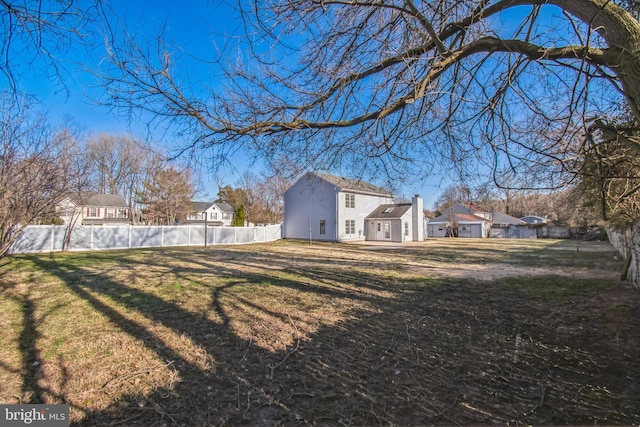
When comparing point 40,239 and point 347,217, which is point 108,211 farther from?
point 347,217

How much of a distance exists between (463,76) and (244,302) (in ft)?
17.0

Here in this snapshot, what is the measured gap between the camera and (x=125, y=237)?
1817 centimetres

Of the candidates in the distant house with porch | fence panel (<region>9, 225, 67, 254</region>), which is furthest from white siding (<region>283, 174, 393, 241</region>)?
the distant house with porch

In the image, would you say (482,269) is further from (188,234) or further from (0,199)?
(188,234)

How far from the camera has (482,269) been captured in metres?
10.7

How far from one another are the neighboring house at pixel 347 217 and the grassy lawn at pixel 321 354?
1748 cm

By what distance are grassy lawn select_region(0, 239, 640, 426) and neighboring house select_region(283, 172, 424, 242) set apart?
17.5 meters

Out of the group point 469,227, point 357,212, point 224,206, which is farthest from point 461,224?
point 224,206

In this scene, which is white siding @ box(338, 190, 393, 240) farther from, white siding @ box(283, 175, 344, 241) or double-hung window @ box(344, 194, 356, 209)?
white siding @ box(283, 175, 344, 241)

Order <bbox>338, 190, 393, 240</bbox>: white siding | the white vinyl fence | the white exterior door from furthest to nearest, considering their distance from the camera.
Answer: the white exterior door
<bbox>338, 190, 393, 240</bbox>: white siding
the white vinyl fence

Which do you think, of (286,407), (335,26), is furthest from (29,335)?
(335,26)

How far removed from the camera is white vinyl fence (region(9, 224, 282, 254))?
48.9 feet

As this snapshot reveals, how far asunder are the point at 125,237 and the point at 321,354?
1897cm

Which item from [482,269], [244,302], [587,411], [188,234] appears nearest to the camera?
[587,411]
